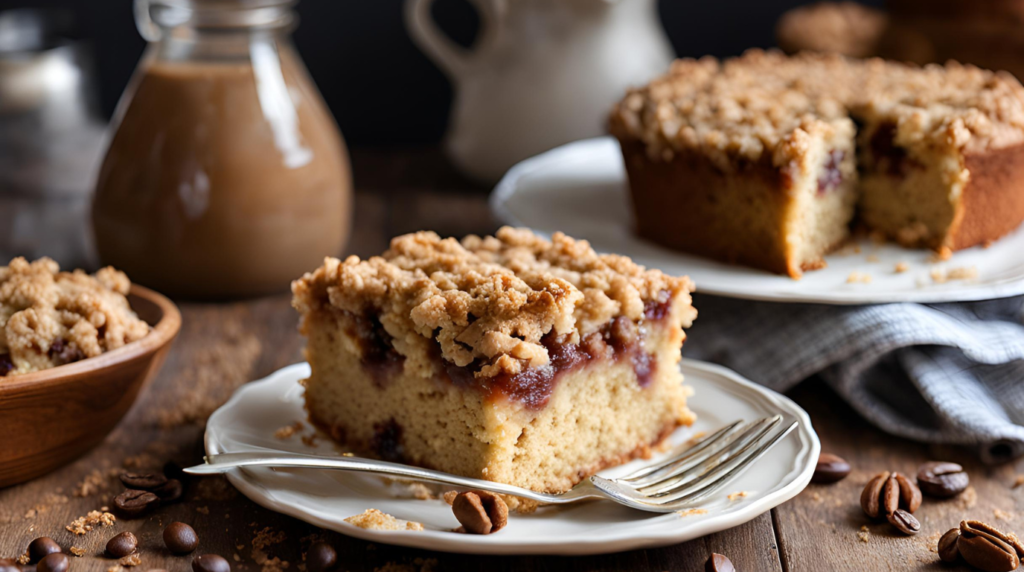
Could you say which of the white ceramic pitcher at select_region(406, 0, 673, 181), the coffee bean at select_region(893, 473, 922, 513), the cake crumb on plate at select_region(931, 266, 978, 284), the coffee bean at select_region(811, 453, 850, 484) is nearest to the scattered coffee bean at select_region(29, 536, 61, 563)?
the coffee bean at select_region(811, 453, 850, 484)

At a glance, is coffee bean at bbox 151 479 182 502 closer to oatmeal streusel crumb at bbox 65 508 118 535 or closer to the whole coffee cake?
oatmeal streusel crumb at bbox 65 508 118 535

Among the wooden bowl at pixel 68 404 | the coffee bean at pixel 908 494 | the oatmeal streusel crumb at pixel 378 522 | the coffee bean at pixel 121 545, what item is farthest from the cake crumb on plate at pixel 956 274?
the coffee bean at pixel 121 545

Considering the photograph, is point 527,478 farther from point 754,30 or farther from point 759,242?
point 754,30


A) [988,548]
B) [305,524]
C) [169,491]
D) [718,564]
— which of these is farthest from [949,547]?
[169,491]

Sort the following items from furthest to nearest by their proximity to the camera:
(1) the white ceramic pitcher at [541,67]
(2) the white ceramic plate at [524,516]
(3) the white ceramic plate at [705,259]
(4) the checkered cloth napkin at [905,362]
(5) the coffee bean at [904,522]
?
1. (1) the white ceramic pitcher at [541,67]
2. (3) the white ceramic plate at [705,259]
3. (4) the checkered cloth napkin at [905,362]
4. (5) the coffee bean at [904,522]
5. (2) the white ceramic plate at [524,516]

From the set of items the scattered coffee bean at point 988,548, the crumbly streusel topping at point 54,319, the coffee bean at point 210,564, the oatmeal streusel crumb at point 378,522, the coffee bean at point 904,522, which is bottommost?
the coffee bean at point 904,522

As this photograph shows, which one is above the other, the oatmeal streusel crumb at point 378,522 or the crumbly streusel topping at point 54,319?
the crumbly streusel topping at point 54,319

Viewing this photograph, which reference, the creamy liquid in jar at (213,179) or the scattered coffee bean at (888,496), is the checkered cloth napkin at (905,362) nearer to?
the scattered coffee bean at (888,496)

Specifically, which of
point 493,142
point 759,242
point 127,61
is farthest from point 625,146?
point 127,61
